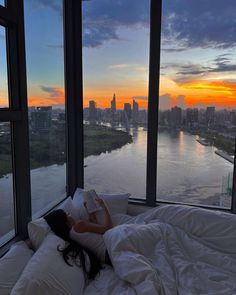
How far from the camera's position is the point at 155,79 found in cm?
239

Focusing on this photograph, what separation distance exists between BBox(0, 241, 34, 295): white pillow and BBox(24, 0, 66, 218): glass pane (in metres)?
0.55

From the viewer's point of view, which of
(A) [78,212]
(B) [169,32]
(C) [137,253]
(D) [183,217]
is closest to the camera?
(C) [137,253]

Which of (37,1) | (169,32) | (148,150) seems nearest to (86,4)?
(37,1)

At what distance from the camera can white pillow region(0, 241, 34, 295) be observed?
1201mm

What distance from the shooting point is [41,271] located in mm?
1225

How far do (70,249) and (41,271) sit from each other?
328 mm

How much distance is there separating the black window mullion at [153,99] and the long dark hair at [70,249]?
3.33 ft

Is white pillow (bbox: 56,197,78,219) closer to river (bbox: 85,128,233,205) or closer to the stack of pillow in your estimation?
→ the stack of pillow

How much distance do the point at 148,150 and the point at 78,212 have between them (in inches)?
35.7

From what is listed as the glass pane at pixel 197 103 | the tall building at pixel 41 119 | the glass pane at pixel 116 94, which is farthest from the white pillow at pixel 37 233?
the glass pane at pixel 197 103

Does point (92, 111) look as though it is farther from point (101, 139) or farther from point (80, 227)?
point (80, 227)

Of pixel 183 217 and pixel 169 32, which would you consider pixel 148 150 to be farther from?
pixel 169 32

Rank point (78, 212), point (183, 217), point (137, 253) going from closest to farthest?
1. point (137, 253)
2. point (183, 217)
3. point (78, 212)

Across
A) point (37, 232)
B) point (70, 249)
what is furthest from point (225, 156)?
point (37, 232)
